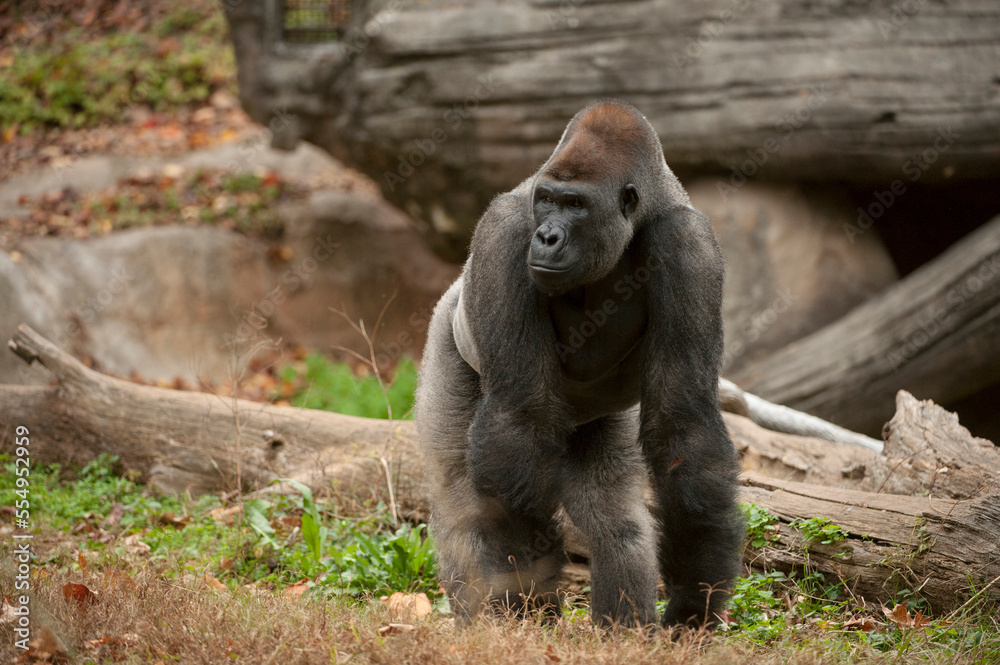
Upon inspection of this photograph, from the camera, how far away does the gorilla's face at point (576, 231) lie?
2.94 meters

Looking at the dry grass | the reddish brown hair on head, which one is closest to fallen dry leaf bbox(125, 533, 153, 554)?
the dry grass

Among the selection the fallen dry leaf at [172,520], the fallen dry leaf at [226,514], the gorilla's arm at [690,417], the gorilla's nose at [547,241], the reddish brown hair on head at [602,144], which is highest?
the reddish brown hair on head at [602,144]

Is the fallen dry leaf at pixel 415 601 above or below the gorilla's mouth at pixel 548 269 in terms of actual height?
below

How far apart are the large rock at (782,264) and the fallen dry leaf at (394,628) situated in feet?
17.5

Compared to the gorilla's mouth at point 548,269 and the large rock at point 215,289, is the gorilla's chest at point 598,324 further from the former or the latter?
the large rock at point 215,289

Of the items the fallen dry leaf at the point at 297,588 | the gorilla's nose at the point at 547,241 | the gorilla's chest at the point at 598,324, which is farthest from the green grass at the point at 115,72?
the gorilla's nose at the point at 547,241

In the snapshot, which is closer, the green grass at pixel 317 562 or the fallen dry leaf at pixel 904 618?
the green grass at pixel 317 562

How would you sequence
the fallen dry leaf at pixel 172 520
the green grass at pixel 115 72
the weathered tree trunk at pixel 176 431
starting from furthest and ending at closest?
the green grass at pixel 115 72
the weathered tree trunk at pixel 176 431
the fallen dry leaf at pixel 172 520

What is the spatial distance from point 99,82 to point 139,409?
874 centimetres

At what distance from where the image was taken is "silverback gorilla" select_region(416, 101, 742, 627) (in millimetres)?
2965

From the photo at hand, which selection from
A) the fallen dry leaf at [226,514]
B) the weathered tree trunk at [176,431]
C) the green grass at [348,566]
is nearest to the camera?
the green grass at [348,566]

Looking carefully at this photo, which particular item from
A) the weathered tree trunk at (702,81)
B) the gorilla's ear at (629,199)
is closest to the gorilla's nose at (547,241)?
the gorilla's ear at (629,199)

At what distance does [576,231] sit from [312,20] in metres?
6.97

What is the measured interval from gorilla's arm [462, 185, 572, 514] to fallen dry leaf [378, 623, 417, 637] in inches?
20.7
